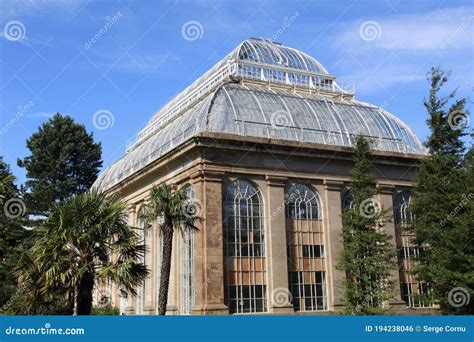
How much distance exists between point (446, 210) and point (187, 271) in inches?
638

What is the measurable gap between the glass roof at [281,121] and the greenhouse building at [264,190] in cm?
10

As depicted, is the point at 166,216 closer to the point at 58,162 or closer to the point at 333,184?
the point at 333,184

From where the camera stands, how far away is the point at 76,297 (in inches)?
838

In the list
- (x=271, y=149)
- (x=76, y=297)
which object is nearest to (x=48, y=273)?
(x=76, y=297)

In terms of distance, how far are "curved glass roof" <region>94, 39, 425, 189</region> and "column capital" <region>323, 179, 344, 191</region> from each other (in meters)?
2.92

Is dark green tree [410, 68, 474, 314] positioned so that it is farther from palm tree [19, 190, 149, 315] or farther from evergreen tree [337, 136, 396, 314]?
palm tree [19, 190, 149, 315]

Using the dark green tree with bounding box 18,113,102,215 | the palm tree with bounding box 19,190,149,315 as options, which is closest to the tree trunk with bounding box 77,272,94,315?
the palm tree with bounding box 19,190,149,315

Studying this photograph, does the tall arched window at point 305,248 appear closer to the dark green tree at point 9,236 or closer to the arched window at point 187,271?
the arched window at point 187,271

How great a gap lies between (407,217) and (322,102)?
10981mm

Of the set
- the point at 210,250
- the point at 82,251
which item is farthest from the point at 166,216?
the point at 82,251

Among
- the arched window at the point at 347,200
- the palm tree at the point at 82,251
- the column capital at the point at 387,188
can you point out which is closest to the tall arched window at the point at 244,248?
the arched window at the point at 347,200

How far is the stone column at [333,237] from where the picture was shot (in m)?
34.8

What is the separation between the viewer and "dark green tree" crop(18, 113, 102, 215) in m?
61.1

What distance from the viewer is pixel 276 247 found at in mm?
33625
